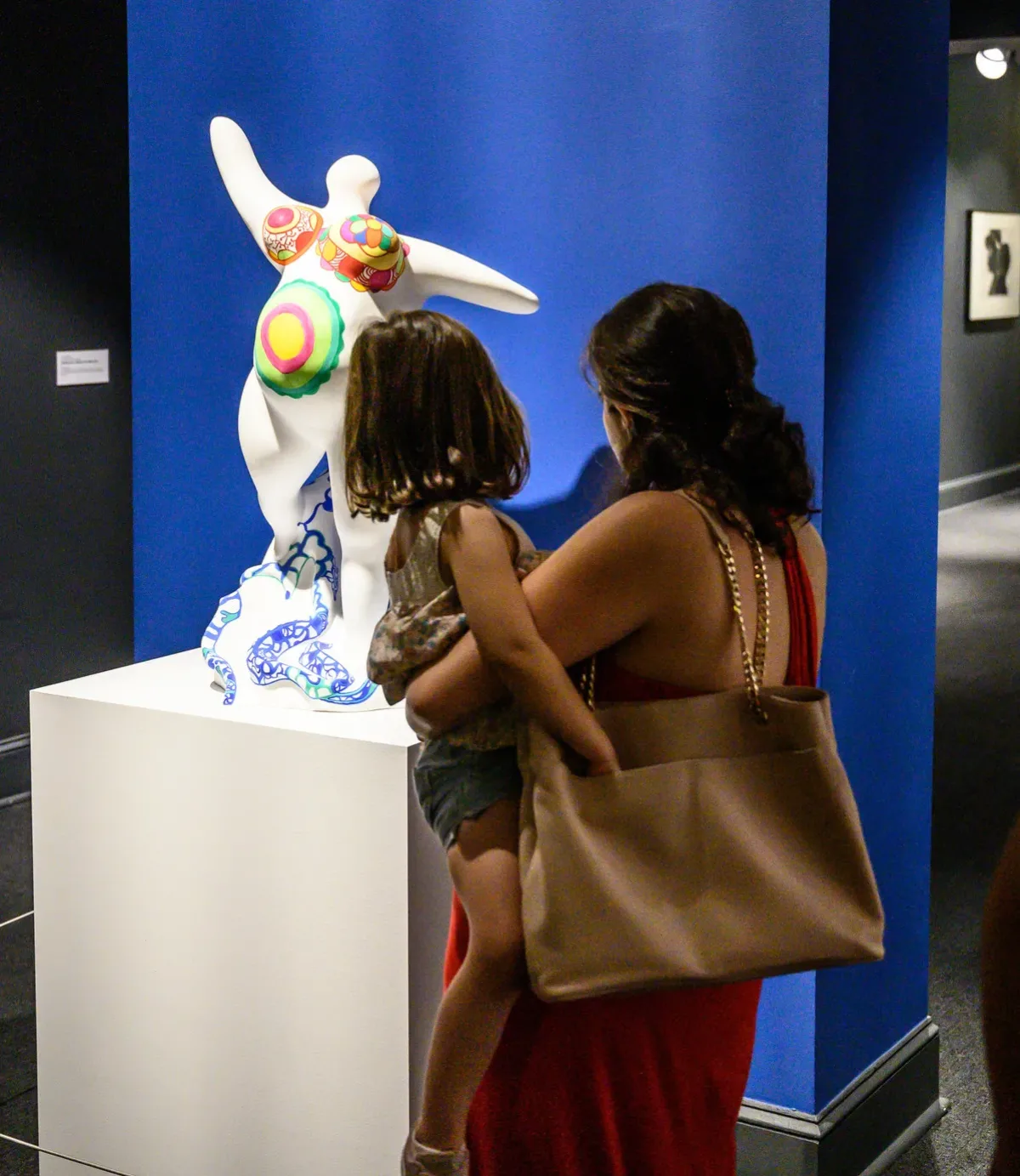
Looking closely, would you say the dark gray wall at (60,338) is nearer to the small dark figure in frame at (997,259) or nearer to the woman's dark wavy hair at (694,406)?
the woman's dark wavy hair at (694,406)

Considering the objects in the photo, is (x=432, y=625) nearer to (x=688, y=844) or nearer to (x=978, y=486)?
(x=688, y=844)

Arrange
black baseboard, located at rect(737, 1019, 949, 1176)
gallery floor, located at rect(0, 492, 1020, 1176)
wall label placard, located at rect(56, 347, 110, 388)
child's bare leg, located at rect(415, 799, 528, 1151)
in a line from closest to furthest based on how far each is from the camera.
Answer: child's bare leg, located at rect(415, 799, 528, 1151) < black baseboard, located at rect(737, 1019, 949, 1176) < gallery floor, located at rect(0, 492, 1020, 1176) < wall label placard, located at rect(56, 347, 110, 388)

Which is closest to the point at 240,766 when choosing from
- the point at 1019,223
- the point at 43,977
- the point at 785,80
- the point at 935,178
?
the point at 43,977

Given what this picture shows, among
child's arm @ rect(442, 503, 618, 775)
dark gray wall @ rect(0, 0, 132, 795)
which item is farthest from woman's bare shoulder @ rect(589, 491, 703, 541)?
dark gray wall @ rect(0, 0, 132, 795)

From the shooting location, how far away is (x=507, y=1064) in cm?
181

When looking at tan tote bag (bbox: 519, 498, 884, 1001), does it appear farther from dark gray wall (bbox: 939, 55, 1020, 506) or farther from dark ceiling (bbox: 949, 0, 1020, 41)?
dark gray wall (bbox: 939, 55, 1020, 506)

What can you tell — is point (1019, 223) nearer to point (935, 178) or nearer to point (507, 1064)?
point (935, 178)

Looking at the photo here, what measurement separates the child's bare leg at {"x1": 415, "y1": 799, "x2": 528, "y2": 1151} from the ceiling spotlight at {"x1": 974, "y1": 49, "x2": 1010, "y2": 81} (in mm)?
9623

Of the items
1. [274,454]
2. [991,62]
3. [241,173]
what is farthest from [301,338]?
[991,62]

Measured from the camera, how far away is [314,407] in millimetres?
2350

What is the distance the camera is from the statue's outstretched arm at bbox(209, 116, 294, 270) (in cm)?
245

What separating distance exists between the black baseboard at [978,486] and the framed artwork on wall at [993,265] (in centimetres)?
110

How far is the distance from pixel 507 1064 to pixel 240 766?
738mm

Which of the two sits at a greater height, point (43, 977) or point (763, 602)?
point (763, 602)
